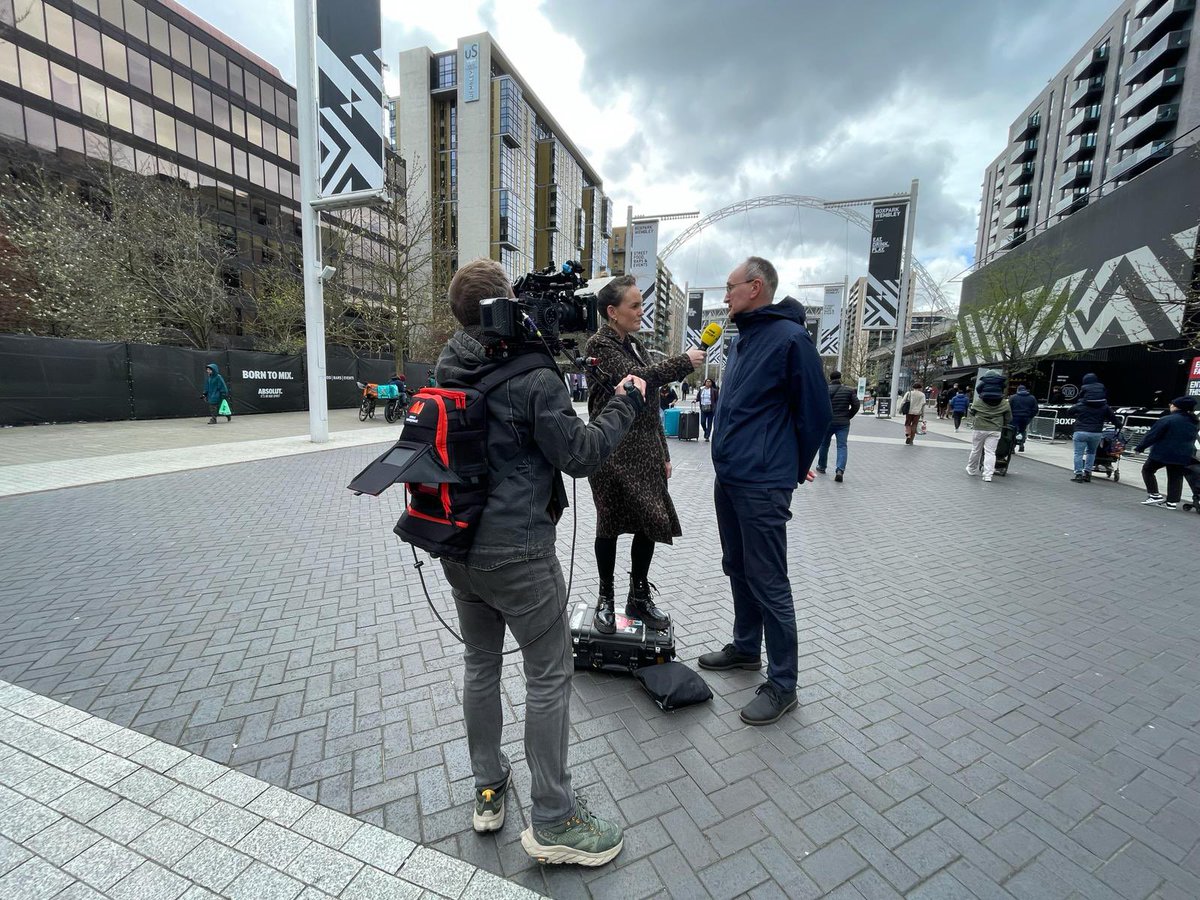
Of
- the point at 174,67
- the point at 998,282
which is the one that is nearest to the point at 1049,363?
the point at 998,282

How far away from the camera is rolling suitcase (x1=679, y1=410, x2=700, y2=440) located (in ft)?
49.0

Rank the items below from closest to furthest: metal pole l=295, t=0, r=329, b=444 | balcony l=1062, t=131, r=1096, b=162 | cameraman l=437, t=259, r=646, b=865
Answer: cameraman l=437, t=259, r=646, b=865 < metal pole l=295, t=0, r=329, b=444 < balcony l=1062, t=131, r=1096, b=162

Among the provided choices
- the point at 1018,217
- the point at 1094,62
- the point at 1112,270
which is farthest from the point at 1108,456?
the point at 1018,217

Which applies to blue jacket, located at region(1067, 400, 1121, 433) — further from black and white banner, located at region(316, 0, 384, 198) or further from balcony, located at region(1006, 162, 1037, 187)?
balcony, located at region(1006, 162, 1037, 187)

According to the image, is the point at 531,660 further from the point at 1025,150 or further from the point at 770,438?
the point at 1025,150

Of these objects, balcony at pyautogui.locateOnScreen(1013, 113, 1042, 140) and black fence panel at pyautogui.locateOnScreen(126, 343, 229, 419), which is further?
balcony at pyautogui.locateOnScreen(1013, 113, 1042, 140)

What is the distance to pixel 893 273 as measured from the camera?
1791 centimetres

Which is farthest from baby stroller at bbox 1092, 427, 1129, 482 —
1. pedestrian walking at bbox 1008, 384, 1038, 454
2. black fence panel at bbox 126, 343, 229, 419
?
black fence panel at bbox 126, 343, 229, 419

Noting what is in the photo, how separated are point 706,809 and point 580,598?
2071mm

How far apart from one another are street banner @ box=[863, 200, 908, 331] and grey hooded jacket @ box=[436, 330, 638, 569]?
18.8 metres

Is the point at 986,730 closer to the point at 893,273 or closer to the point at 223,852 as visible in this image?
the point at 223,852

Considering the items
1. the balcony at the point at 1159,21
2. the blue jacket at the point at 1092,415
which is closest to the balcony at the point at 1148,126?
the balcony at the point at 1159,21

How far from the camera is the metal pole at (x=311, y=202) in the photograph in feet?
35.1

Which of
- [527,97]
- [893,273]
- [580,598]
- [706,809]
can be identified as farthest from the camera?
[527,97]
